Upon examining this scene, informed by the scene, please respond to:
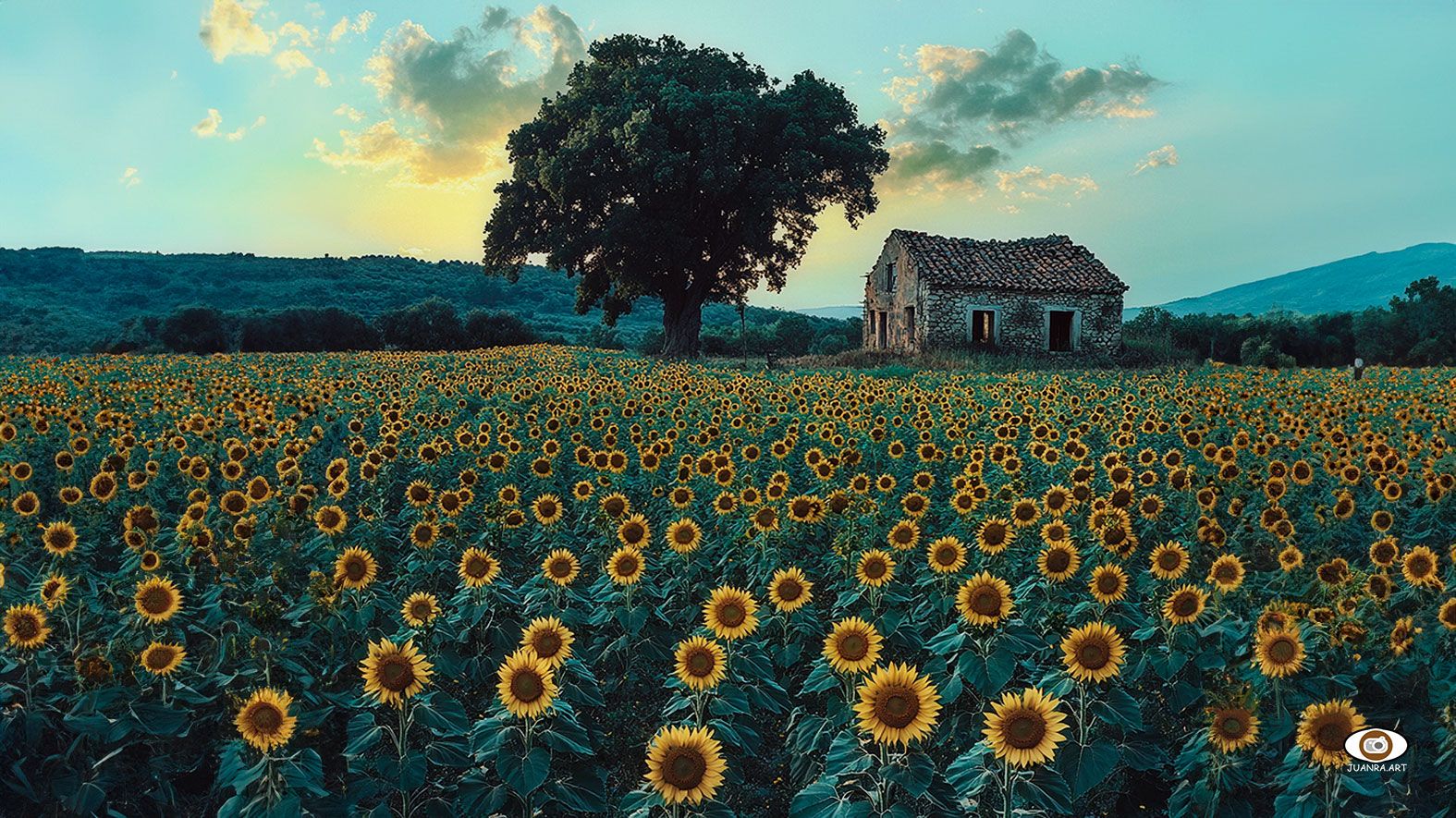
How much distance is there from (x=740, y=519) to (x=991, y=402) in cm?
837

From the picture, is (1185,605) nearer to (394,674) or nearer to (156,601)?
(394,674)

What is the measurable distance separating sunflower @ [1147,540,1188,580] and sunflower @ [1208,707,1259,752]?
1.59m

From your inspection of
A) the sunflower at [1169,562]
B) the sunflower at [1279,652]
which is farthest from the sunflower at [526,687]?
the sunflower at [1169,562]

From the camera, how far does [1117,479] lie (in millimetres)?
6715

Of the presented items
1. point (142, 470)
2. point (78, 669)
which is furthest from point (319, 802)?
point (142, 470)

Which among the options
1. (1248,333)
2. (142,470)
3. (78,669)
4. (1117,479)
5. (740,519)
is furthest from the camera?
(1248,333)

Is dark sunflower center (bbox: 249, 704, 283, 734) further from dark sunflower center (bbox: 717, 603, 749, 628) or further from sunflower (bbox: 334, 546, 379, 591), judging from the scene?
dark sunflower center (bbox: 717, 603, 749, 628)

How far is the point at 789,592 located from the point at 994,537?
1500 millimetres

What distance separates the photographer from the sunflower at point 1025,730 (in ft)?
10.6

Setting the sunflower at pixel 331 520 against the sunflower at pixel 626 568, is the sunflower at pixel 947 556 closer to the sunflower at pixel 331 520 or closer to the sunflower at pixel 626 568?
the sunflower at pixel 626 568

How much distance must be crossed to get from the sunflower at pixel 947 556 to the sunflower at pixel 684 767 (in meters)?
2.04

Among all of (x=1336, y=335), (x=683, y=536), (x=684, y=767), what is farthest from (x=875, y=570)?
(x=1336, y=335)

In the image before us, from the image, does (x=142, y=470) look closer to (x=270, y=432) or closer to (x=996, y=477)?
(x=270, y=432)

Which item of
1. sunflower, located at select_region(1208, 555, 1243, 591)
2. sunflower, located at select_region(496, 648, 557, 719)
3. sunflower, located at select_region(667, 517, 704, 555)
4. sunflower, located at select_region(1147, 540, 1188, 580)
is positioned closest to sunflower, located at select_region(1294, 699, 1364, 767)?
sunflower, located at select_region(1208, 555, 1243, 591)
